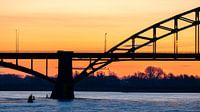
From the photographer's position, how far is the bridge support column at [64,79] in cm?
12697

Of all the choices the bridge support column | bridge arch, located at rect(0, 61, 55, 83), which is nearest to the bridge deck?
the bridge support column

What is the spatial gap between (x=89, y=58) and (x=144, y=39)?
25.3ft

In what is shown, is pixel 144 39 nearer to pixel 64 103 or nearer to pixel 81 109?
pixel 64 103

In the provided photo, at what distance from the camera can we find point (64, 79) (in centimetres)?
12750

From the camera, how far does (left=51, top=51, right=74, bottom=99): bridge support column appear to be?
127m

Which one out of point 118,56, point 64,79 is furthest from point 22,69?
point 118,56

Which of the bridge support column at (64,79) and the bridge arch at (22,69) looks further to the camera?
the bridge support column at (64,79)

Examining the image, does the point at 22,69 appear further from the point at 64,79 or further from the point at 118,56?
the point at 118,56

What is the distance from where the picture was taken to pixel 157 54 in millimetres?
125438

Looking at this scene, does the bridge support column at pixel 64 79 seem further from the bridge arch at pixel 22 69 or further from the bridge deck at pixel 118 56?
the bridge arch at pixel 22 69

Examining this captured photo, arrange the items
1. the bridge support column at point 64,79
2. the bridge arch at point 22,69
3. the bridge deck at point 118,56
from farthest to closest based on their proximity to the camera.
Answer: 1. the bridge support column at point 64,79
2. the bridge deck at point 118,56
3. the bridge arch at point 22,69

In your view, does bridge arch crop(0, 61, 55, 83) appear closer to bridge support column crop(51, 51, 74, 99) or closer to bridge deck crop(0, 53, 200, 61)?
bridge deck crop(0, 53, 200, 61)

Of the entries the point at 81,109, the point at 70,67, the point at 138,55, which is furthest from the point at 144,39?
the point at 81,109

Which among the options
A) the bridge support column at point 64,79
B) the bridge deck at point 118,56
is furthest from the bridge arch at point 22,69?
the bridge support column at point 64,79
